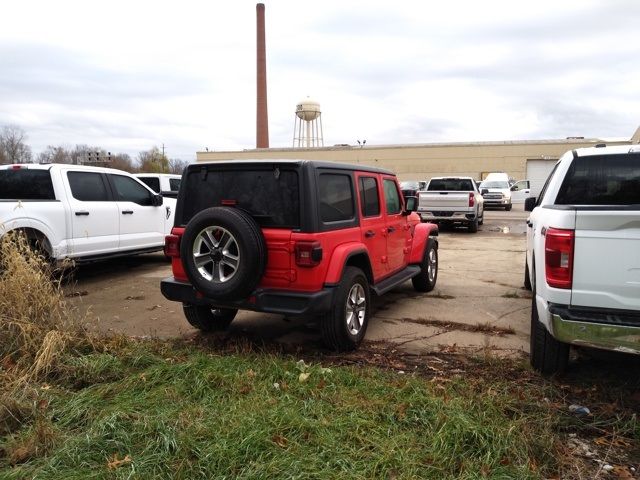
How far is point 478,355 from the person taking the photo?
15.6ft

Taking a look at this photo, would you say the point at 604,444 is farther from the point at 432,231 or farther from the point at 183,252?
the point at 432,231

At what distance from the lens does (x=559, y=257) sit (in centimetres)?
350

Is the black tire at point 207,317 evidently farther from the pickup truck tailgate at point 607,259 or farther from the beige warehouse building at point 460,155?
the beige warehouse building at point 460,155

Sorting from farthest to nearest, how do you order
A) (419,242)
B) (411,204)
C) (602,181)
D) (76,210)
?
(76,210) < (419,242) < (411,204) < (602,181)

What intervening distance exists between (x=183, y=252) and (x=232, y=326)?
61.3 inches

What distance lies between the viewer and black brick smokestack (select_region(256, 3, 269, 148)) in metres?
57.8

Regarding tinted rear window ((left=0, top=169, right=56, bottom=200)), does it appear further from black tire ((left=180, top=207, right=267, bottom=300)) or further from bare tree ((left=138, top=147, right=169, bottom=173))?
bare tree ((left=138, top=147, right=169, bottom=173))

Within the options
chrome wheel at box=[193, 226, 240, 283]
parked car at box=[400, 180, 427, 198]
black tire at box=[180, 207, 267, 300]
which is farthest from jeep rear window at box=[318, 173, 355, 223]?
parked car at box=[400, 180, 427, 198]

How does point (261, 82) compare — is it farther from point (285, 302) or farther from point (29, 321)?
point (285, 302)

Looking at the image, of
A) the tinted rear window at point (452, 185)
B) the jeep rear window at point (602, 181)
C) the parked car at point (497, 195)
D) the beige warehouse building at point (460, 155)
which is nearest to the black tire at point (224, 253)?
the jeep rear window at point (602, 181)

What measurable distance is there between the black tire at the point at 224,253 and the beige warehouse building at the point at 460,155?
44681mm

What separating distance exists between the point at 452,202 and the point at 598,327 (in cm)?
1291

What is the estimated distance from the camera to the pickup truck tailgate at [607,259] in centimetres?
332

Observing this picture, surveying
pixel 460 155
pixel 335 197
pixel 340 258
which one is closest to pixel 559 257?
pixel 340 258
